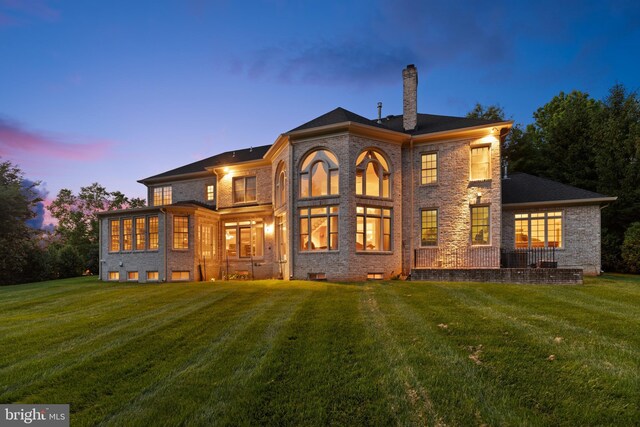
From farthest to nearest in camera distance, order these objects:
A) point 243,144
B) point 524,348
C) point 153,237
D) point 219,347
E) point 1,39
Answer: point 243,144 < point 153,237 < point 1,39 < point 219,347 < point 524,348

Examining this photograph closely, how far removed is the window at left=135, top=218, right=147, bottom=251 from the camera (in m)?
18.9

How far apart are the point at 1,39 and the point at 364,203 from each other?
19483mm

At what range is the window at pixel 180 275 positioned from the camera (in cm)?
1845

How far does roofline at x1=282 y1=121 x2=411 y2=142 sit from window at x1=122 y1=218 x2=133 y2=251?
1073 cm

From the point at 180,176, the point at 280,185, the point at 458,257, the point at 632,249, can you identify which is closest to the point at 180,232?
the point at 280,185

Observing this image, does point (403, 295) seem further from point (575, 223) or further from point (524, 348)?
point (575, 223)

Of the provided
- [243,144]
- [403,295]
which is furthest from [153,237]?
[243,144]

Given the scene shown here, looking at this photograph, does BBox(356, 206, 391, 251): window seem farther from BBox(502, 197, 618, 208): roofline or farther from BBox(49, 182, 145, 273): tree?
BBox(49, 182, 145, 273): tree

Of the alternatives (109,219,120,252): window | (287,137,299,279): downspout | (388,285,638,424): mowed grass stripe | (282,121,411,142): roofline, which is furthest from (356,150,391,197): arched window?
(109,219,120,252): window

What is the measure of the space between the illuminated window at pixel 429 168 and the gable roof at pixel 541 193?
4241 millimetres

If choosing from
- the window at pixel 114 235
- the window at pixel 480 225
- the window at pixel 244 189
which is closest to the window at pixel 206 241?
the window at pixel 244 189

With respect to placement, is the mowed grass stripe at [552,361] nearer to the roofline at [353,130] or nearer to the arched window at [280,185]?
the roofline at [353,130]

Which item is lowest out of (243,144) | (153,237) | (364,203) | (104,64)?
(153,237)

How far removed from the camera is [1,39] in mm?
16719
